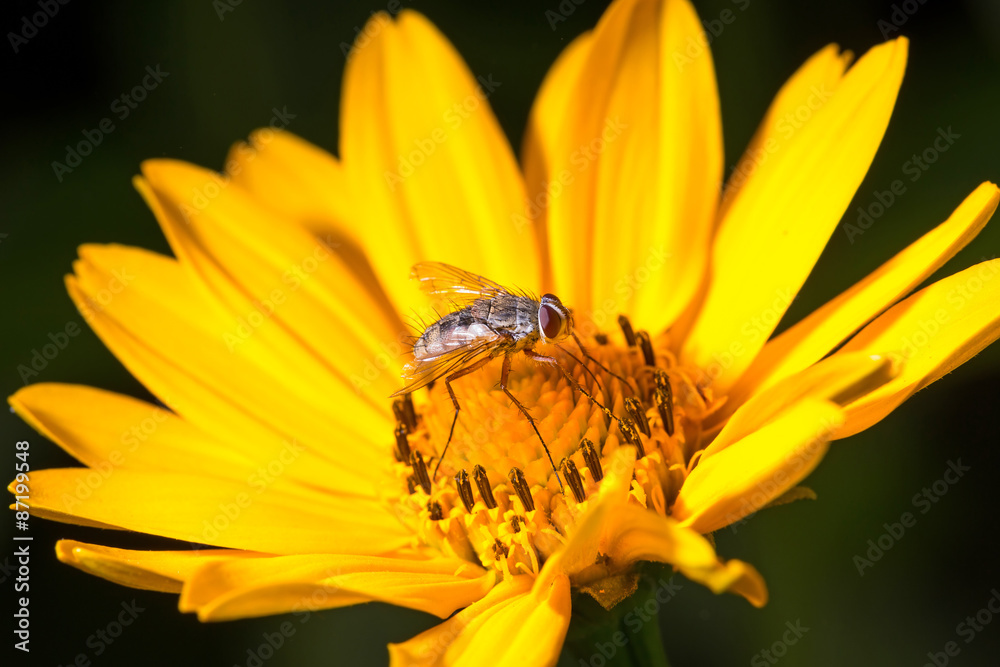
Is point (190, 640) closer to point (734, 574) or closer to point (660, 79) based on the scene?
point (734, 574)

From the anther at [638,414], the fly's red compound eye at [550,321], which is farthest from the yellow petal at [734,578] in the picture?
the fly's red compound eye at [550,321]

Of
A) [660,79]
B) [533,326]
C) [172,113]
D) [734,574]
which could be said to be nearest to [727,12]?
[660,79]

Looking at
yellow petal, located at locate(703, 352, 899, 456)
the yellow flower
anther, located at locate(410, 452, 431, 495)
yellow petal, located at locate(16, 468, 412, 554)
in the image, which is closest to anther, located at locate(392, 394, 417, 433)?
the yellow flower

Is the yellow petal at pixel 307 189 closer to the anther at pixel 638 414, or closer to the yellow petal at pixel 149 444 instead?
the yellow petal at pixel 149 444

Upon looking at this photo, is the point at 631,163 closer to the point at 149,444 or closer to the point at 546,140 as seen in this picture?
the point at 546,140

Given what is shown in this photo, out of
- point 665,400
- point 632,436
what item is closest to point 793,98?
point 665,400

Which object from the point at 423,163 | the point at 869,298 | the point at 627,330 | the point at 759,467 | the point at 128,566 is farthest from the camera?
the point at 423,163
